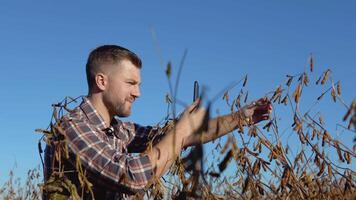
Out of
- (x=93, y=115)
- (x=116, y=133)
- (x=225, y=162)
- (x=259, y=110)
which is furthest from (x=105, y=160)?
(x=225, y=162)

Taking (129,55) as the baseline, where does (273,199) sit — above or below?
below

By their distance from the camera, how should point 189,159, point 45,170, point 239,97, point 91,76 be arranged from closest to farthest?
1. point 189,159
2. point 239,97
3. point 45,170
4. point 91,76

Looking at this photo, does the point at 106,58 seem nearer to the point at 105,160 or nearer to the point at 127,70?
the point at 127,70

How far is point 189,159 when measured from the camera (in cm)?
90

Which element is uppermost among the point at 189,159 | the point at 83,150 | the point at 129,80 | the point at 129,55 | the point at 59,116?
the point at 129,55

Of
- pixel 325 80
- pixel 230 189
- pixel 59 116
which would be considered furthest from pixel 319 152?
pixel 59 116

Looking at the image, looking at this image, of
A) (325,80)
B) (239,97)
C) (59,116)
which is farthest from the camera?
(59,116)

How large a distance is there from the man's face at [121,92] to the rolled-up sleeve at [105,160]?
37cm

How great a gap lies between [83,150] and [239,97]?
2.62 ft

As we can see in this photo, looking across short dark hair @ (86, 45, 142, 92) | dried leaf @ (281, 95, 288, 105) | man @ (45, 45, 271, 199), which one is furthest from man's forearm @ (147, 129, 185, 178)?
short dark hair @ (86, 45, 142, 92)

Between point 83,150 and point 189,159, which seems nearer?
point 189,159

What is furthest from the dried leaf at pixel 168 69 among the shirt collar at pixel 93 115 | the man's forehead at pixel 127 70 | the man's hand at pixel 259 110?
the man's forehead at pixel 127 70

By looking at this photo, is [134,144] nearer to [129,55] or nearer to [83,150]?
[129,55]

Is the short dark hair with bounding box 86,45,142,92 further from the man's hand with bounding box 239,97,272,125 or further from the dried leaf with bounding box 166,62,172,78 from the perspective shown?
the dried leaf with bounding box 166,62,172,78
